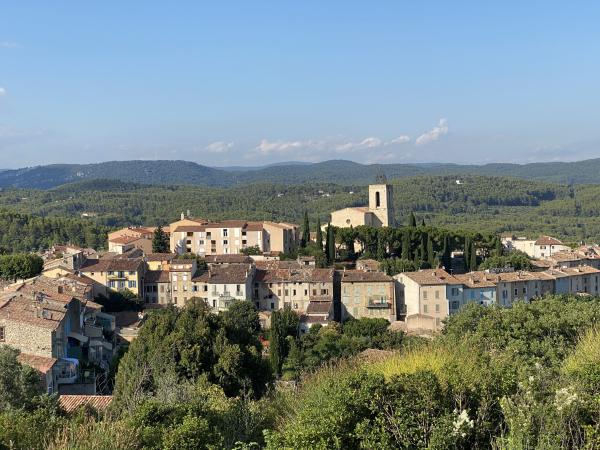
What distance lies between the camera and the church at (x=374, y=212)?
227 ft

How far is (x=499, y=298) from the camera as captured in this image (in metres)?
48.4

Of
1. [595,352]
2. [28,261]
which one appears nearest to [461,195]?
[28,261]

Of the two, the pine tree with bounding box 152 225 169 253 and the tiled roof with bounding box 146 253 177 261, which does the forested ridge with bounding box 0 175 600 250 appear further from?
the tiled roof with bounding box 146 253 177 261

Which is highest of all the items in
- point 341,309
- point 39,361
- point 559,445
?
point 559,445

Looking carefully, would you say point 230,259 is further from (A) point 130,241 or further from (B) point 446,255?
(B) point 446,255

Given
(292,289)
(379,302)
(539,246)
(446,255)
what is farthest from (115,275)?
(539,246)

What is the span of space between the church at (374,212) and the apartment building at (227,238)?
785cm

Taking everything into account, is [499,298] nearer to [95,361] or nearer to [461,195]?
[95,361]

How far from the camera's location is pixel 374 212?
239 feet

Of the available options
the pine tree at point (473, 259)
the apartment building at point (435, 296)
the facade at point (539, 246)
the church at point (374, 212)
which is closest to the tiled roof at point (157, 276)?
the apartment building at point (435, 296)

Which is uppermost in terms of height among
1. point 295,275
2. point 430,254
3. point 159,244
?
point 159,244

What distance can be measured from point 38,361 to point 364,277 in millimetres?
27985

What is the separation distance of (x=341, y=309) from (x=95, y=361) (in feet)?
70.3

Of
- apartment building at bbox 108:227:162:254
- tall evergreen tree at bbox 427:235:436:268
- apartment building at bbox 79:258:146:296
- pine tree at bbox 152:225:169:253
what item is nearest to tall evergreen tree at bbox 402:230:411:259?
tall evergreen tree at bbox 427:235:436:268
